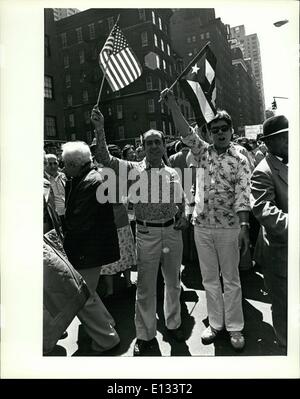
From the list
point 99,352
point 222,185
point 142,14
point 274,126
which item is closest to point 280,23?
point 274,126

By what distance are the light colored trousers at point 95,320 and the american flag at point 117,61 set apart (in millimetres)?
1821

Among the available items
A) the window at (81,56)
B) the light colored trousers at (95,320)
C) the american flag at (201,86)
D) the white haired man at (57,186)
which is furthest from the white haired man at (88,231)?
the white haired man at (57,186)

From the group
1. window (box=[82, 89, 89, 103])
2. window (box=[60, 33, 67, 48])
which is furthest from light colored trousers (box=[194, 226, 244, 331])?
window (box=[60, 33, 67, 48])

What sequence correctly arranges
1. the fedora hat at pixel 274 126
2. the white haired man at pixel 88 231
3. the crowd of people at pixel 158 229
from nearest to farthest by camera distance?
1. the fedora hat at pixel 274 126
2. the crowd of people at pixel 158 229
3. the white haired man at pixel 88 231

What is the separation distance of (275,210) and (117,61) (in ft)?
6.67

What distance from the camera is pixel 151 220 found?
3.03 m

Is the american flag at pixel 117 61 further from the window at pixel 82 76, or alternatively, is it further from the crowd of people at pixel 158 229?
the window at pixel 82 76

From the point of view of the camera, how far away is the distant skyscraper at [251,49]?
3059 mm

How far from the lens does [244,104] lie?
194 inches

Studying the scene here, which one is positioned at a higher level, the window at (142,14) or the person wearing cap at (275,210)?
the window at (142,14)

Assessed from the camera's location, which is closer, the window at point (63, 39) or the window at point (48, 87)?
the window at point (48, 87)

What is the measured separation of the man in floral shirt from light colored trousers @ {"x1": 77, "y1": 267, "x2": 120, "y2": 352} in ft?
2.94
